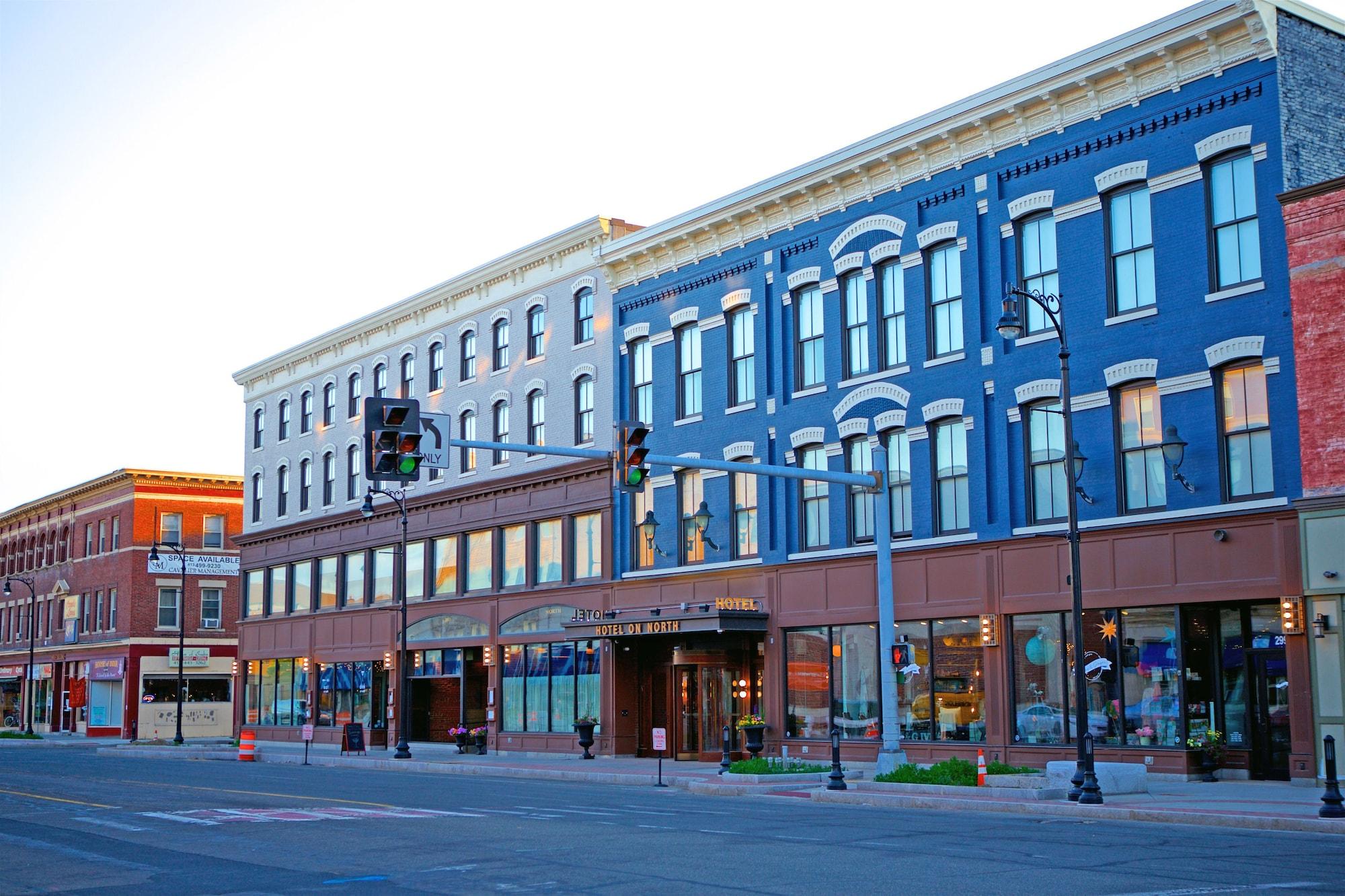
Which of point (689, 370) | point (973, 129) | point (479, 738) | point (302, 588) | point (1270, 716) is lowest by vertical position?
point (479, 738)

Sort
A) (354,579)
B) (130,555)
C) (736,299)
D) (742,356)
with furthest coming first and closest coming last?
(130,555), (354,579), (742,356), (736,299)

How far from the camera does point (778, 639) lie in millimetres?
35156

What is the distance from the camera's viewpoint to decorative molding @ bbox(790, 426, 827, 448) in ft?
113

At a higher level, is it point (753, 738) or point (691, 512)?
point (691, 512)

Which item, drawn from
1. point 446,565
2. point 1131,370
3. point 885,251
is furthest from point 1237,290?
point 446,565

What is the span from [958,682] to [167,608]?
5373 cm

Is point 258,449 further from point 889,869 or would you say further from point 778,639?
point 889,869

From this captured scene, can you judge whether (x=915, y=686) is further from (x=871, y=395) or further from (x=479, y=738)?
(x=479, y=738)

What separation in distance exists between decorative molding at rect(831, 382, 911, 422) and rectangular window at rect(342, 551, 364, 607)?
80.4 ft

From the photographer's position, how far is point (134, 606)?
239ft

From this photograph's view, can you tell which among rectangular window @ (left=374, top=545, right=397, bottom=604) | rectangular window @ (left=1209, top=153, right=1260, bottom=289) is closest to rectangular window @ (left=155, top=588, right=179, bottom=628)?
rectangular window @ (left=374, top=545, right=397, bottom=604)

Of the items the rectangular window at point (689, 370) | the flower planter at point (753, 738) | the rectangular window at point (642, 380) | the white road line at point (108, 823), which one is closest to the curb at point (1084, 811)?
the flower planter at point (753, 738)

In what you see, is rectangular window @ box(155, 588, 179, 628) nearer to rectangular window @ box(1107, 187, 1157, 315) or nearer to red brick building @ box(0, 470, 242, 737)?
red brick building @ box(0, 470, 242, 737)

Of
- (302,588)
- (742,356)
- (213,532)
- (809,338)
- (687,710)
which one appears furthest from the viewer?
(213,532)
